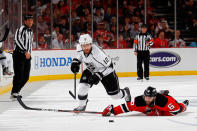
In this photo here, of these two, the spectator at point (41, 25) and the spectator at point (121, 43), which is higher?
the spectator at point (41, 25)

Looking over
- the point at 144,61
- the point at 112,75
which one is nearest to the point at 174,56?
the point at 144,61

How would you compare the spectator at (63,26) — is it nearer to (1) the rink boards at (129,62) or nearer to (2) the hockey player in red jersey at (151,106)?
(1) the rink boards at (129,62)

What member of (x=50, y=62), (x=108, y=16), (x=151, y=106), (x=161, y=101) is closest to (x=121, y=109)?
(x=151, y=106)

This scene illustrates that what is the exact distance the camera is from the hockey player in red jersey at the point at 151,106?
526 cm

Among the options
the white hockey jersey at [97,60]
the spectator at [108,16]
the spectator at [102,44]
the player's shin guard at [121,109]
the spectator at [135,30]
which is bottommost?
the player's shin guard at [121,109]

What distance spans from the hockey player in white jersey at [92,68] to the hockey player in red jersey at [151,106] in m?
0.37

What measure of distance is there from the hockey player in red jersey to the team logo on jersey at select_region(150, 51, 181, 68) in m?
7.15

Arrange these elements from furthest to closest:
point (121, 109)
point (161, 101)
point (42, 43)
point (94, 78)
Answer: point (42, 43) < point (94, 78) < point (121, 109) < point (161, 101)

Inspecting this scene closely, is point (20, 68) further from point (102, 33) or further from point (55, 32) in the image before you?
point (102, 33)

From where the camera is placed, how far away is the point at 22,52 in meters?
7.34

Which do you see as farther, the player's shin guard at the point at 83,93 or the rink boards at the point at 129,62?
the rink boards at the point at 129,62

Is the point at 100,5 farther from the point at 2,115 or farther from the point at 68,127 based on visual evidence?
the point at 68,127

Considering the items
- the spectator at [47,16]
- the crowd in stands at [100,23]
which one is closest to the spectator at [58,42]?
the crowd in stands at [100,23]

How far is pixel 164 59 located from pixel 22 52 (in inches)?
247
